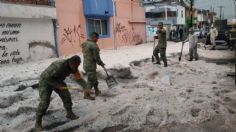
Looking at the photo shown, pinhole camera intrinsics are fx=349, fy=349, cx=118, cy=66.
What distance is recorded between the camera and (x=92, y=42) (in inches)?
316

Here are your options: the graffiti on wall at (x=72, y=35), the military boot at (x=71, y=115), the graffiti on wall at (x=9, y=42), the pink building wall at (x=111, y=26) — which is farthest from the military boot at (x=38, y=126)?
the graffiti on wall at (x=72, y=35)

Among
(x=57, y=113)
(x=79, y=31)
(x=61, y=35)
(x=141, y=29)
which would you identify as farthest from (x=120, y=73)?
(x=141, y=29)

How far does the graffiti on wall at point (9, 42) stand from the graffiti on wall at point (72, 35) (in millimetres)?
3393

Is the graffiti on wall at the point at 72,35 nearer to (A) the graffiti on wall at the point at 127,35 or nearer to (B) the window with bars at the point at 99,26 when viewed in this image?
(B) the window with bars at the point at 99,26

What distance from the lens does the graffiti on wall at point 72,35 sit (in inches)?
659

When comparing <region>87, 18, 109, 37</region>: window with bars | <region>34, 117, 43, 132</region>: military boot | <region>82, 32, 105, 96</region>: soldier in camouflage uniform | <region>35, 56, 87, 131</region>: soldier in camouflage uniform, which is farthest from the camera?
<region>87, 18, 109, 37</region>: window with bars

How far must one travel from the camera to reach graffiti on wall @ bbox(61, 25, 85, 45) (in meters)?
16.7

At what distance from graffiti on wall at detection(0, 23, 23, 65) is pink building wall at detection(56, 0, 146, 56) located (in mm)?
3022

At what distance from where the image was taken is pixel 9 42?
42.4 feet

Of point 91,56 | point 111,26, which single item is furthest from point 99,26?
point 91,56

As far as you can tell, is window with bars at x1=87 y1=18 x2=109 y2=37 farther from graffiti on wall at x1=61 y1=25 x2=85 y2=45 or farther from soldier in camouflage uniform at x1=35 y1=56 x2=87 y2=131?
soldier in camouflage uniform at x1=35 y1=56 x2=87 y2=131

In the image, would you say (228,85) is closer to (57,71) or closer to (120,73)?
(120,73)

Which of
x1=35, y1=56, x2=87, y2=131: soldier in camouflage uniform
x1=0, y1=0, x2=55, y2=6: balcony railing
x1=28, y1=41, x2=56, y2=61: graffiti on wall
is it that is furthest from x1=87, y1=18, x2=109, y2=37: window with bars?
x1=35, y1=56, x2=87, y2=131: soldier in camouflage uniform

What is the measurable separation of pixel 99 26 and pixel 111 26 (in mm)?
1352
